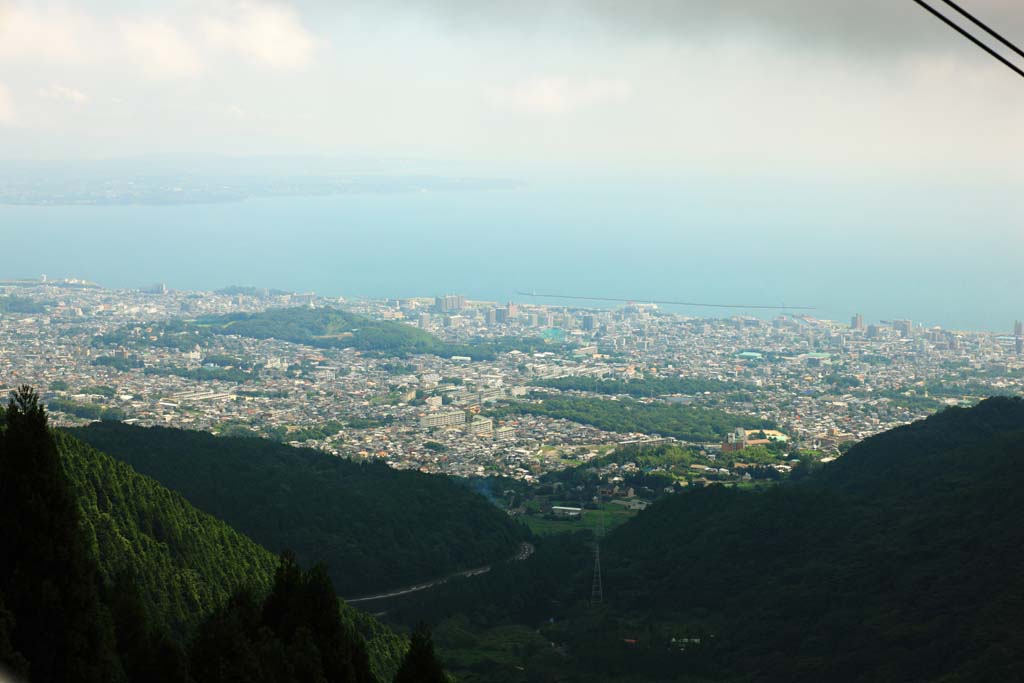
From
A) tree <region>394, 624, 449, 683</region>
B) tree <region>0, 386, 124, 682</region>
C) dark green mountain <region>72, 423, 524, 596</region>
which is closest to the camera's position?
tree <region>0, 386, 124, 682</region>

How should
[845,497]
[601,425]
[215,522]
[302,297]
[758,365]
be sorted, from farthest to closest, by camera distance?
[302,297], [758,365], [601,425], [845,497], [215,522]

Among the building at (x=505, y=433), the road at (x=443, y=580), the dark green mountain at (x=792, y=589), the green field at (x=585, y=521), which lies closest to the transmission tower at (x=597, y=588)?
the dark green mountain at (x=792, y=589)

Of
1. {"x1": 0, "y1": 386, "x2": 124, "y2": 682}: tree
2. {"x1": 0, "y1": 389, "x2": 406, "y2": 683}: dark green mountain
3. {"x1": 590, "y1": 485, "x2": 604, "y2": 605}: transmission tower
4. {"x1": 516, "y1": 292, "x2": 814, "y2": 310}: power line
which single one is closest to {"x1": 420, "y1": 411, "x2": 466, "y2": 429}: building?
{"x1": 590, "y1": 485, "x2": 604, "y2": 605}: transmission tower

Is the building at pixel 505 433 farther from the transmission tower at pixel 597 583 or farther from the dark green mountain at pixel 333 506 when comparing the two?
the transmission tower at pixel 597 583

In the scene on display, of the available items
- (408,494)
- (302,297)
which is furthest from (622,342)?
(408,494)

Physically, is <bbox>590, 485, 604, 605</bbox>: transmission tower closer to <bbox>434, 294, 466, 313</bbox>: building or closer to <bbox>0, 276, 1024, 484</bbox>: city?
<bbox>0, 276, 1024, 484</bbox>: city

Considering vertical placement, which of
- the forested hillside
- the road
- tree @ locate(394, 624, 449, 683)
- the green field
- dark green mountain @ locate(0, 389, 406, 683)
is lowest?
the road

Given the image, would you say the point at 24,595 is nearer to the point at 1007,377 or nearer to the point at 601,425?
the point at 601,425
